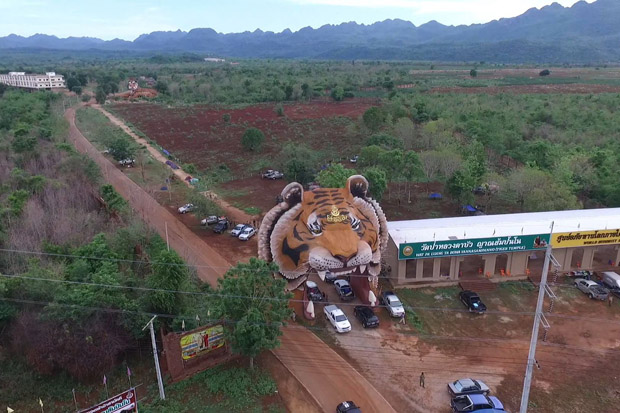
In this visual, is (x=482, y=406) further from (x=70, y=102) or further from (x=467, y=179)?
(x=70, y=102)

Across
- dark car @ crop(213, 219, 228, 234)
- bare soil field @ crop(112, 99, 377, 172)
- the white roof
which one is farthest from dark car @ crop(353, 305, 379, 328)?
bare soil field @ crop(112, 99, 377, 172)

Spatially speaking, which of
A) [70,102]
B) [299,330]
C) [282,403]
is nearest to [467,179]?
[299,330]

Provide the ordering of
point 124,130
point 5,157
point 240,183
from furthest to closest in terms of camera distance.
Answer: point 124,130 → point 240,183 → point 5,157

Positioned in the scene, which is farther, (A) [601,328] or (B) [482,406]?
(A) [601,328]

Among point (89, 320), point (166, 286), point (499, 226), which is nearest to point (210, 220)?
point (166, 286)

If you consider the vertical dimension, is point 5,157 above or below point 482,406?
above

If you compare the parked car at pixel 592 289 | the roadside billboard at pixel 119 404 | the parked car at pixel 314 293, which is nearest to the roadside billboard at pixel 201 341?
the roadside billboard at pixel 119 404
